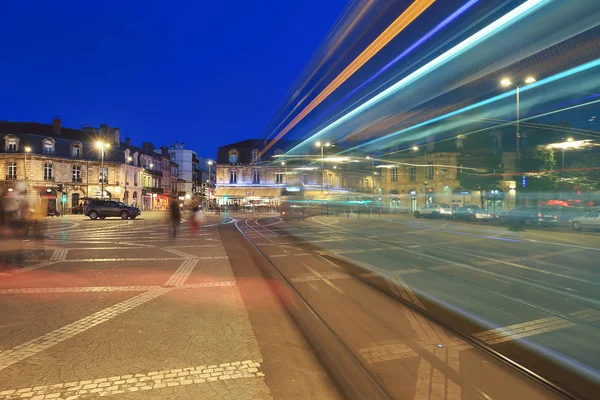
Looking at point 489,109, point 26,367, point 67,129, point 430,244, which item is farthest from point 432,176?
point 67,129

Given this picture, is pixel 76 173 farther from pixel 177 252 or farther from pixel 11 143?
pixel 177 252

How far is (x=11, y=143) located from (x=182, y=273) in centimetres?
5247

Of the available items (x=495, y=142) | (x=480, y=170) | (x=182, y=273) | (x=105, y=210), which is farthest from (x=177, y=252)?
(x=480, y=170)

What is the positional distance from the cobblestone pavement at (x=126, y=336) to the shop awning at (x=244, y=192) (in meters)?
54.3

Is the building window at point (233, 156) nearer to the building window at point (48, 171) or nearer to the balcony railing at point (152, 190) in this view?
the balcony railing at point (152, 190)

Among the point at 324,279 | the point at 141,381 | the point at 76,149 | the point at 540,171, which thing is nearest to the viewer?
the point at 141,381

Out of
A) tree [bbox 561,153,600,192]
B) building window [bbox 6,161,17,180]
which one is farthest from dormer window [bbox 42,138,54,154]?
tree [bbox 561,153,600,192]

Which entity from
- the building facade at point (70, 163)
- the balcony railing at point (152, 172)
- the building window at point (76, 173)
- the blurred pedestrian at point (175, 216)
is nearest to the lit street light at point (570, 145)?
the blurred pedestrian at point (175, 216)

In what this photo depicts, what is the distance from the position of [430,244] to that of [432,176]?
2264 centimetres

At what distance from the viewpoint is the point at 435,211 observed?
1384 inches

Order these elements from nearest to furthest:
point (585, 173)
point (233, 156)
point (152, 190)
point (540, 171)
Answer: point (585, 173), point (540, 171), point (233, 156), point (152, 190)

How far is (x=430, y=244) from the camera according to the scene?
14703mm

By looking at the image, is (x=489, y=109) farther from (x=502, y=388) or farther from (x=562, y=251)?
(x=502, y=388)

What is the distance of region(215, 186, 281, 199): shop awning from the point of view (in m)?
63.2
